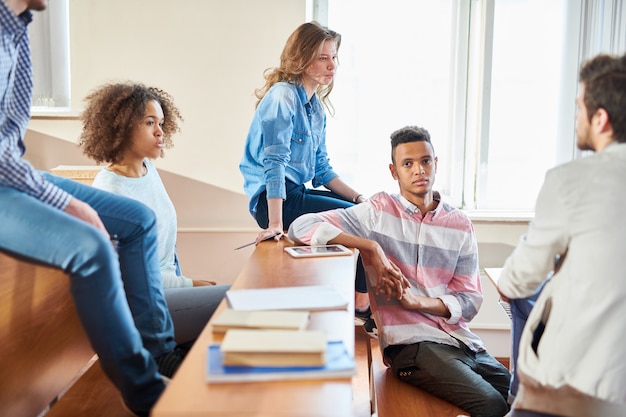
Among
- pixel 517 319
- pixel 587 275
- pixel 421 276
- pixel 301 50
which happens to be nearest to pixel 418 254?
pixel 421 276

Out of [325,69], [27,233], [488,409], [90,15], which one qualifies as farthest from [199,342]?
[90,15]

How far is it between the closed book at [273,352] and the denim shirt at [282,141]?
4.39 ft

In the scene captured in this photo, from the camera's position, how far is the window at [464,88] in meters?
3.63

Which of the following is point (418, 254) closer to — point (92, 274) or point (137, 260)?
point (137, 260)

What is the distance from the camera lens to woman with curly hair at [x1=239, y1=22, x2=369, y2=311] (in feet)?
8.48

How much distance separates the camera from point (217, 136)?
11.5ft

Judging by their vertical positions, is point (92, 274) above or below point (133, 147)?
below

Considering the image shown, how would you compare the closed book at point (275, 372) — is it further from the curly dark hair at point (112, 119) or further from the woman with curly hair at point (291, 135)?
the woman with curly hair at point (291, 135)

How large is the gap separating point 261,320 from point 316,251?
0.82 metres

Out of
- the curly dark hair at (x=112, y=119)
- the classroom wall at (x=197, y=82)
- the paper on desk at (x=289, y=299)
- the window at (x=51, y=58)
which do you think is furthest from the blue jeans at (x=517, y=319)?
the window at (x=51, y=58)

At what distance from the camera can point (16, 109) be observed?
154 cm

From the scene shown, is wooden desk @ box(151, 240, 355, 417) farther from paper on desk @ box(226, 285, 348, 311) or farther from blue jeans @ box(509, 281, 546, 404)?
blue jeans @ box(509, 281, 546, 404)

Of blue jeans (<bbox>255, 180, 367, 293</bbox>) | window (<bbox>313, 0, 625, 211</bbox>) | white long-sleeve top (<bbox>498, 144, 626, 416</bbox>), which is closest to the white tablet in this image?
blue jeans (<bbox>255, 180, 367, 293</bbox>)

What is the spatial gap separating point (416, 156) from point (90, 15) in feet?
6.14
